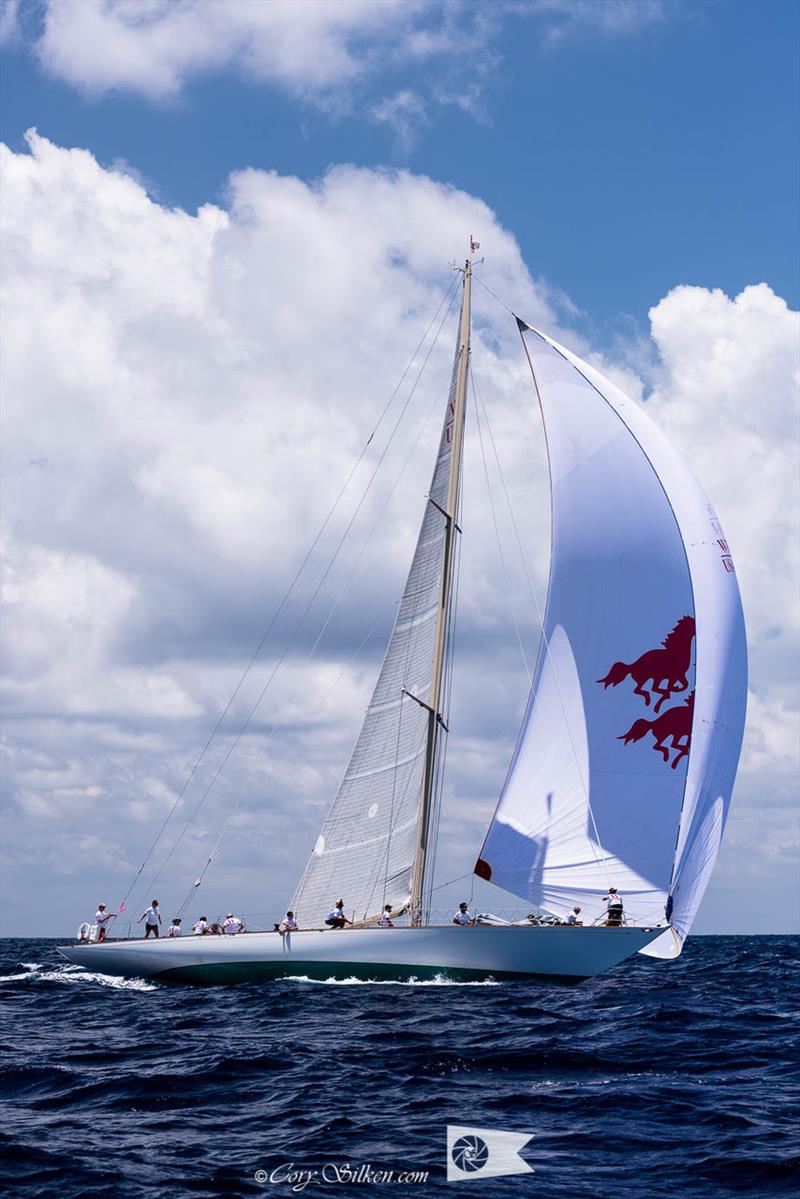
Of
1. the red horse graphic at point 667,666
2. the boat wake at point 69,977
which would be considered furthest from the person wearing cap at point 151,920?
the red horse graphic at point 667,666

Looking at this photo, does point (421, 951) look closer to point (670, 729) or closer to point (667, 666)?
point (670, 729)

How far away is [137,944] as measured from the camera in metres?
23.6

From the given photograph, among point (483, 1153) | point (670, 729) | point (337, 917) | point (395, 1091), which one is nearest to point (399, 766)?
point (337, 917)

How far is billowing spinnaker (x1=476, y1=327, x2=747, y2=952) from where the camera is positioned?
2158 centimetres

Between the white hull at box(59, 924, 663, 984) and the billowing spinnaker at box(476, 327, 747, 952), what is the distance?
4.07 ft

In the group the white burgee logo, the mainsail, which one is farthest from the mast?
the white burgee logo

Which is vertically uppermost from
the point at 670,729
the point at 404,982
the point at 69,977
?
the point at 670,729

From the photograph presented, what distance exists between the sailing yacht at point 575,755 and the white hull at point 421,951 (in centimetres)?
3

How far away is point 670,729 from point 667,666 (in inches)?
47.8

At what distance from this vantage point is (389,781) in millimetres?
23859

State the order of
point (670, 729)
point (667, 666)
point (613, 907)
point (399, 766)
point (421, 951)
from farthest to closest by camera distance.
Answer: point (399, 766)
point (667, 666)
point (670, 729)
point (613, 907)
point (421, 951)

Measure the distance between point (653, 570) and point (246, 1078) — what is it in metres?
12.9

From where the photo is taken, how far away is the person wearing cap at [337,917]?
901 inches

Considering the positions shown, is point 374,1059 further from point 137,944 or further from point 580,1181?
point 137,944
